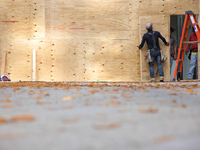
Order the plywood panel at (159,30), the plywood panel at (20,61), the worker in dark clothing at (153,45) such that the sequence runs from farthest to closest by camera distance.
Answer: the plywood panel at (20,61) → the plywood panel at (159,30) → the worker in dark clothing at (153,45)

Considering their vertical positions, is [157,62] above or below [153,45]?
below

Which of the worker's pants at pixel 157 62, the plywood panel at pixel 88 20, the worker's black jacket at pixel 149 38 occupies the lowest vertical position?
the worker's pants at pixel 157 62

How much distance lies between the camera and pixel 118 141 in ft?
2.50

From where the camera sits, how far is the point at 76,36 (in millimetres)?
6934

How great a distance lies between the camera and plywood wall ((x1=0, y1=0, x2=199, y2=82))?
6.89 metres

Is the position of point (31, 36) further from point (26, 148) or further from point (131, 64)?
point (26, 148)

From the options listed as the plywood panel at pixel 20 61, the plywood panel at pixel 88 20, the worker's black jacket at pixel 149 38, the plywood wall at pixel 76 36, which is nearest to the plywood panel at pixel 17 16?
the plywood wall at pixel 76 36

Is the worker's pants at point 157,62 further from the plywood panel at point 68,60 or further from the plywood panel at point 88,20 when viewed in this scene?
the plywood panel at point 68,60

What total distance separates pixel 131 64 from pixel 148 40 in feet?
3.01

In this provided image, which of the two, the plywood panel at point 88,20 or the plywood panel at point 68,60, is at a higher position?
the plywood panel at point 88,20

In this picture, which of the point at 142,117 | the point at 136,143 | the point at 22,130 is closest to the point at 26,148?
the point at 22,130

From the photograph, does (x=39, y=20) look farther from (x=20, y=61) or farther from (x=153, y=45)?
(x=153, y=45)

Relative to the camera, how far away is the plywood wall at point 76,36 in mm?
6891

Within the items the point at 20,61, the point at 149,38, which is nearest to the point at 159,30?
the point at 149,38
